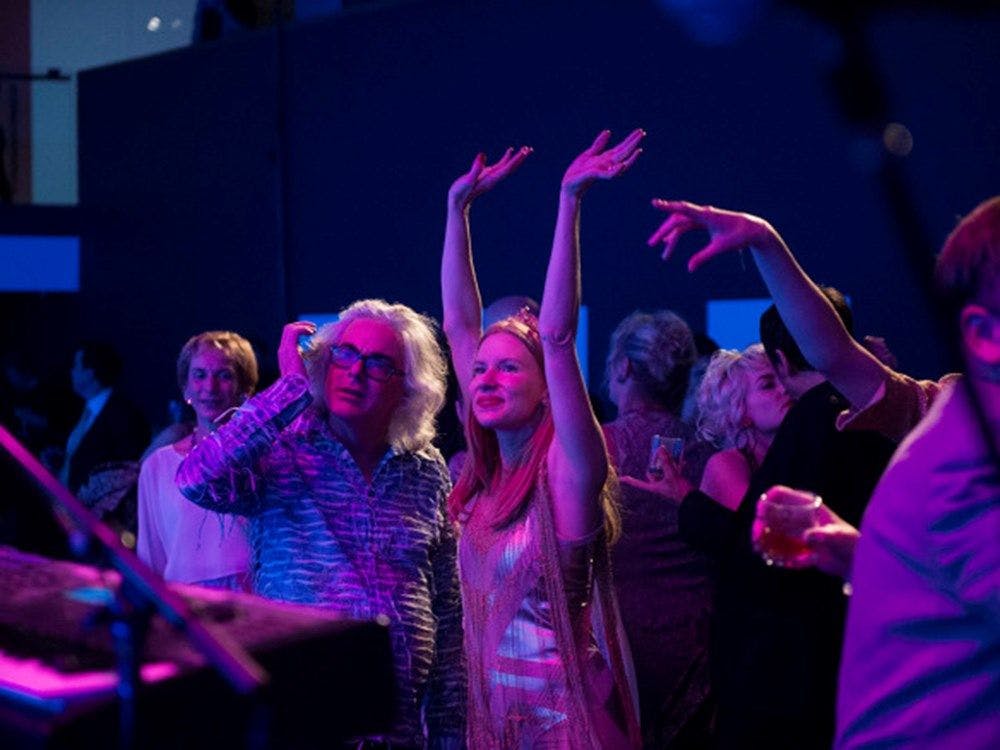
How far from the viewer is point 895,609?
4.78 feet

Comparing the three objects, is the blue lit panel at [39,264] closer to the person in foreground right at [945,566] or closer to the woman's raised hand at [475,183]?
the woman's raised hand at [475,183]

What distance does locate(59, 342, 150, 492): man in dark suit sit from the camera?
6.05 metres

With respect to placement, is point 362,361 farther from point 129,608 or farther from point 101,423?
point 101,423

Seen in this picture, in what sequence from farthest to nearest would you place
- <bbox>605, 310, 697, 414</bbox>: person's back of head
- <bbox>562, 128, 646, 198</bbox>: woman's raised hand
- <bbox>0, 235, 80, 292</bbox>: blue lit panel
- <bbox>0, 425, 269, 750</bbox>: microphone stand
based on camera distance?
<bbox>0, 235, 80, 292</bbox>: blue lit panel, <bbox>605, 310, 697, 414</bbox>: person's back of head, <bbox>562, 128, 646, 198</bbox>: woman's raised hand, <bbox>0, 425, 269, 750</bbox>: microphone stand

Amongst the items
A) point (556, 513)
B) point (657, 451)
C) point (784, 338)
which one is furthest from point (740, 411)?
point (556, 513)

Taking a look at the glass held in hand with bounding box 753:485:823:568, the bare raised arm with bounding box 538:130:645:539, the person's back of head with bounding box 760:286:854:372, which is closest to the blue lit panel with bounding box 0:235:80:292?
the person's back of head with bounding box 760:286:854:372

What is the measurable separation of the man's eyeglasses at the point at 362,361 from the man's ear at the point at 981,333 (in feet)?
5.18

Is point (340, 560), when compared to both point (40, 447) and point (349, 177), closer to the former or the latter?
point (40, 447)

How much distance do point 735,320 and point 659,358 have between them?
2.68 m

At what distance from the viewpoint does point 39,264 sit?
9.73 m

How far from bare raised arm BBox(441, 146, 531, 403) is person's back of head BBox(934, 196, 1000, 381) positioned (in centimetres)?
170

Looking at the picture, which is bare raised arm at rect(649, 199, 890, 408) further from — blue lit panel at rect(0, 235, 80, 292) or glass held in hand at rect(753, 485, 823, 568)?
blue lit panel at rect(0, 235, 80, 292)

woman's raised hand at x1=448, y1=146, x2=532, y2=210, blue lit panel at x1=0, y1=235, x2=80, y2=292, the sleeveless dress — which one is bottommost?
the sleeveless dress

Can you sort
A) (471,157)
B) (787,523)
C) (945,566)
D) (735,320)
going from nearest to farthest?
(945,566) < (787,523) < (735,320) < (471,157)
